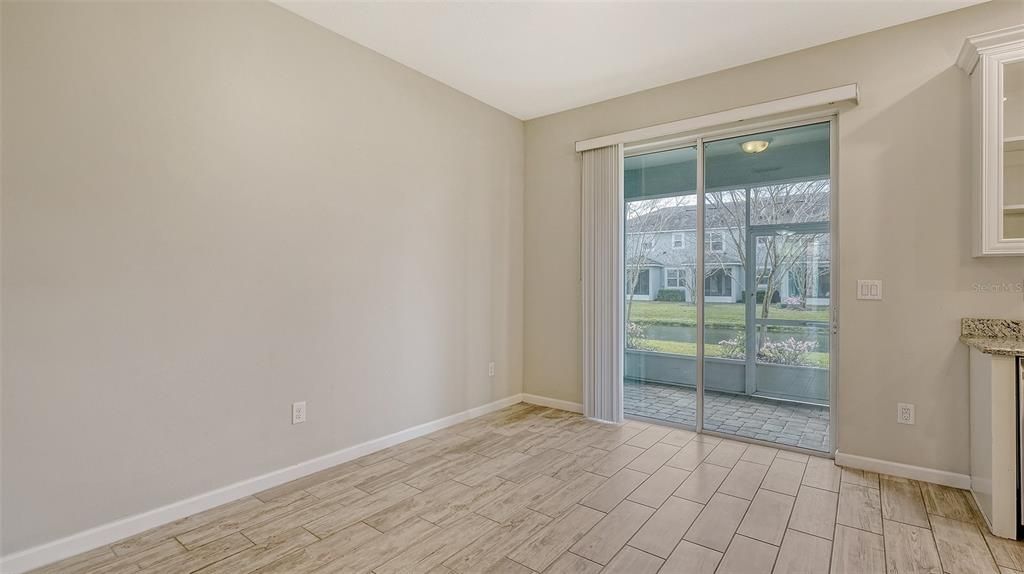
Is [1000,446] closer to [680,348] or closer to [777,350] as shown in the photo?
[777,350]

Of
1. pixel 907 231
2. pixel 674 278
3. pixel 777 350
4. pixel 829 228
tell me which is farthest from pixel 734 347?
pixel 907 231

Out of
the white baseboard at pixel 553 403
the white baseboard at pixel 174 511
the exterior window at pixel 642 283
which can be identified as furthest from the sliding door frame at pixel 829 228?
the white baseboard at pixel 174 511

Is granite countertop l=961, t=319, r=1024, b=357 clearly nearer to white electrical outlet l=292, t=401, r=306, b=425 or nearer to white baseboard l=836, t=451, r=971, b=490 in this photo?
white baseboard l=836, t=451, r=971, b=490

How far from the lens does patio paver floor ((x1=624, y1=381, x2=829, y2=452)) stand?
10.5 ft

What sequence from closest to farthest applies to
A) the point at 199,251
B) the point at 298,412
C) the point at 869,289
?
the point at 199,251 < the point at 298,412 < the point at 869,289

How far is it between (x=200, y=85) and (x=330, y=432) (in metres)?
2.05

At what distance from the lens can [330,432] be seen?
2910mm

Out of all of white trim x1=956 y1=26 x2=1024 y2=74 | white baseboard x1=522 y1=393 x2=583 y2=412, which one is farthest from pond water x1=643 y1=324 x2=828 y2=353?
white trim x1=956 y1=26 x2=1024 y2=74

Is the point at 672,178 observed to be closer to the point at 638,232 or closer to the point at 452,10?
the point at 638,232

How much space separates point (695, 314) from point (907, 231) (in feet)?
4.53

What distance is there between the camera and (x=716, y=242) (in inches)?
140

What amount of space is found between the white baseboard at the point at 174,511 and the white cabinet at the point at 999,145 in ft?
11.9

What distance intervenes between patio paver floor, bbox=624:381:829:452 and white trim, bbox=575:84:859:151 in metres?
2.01

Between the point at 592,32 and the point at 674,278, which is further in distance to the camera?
the point at 674,278
